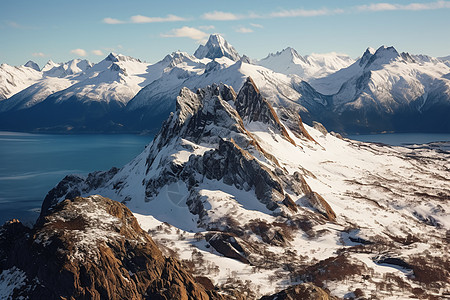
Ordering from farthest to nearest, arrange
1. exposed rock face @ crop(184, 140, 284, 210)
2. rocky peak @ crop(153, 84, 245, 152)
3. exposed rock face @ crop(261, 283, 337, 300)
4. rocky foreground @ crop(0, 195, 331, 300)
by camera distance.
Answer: rocky peak @ crop(153, 84, 245, 152)
exposed rock face @ crop(184, 140, 284, 210)
exposed rock face @ crop(261, 283, 337, 300)
rocky foreground @ crop(0, 195, 331, 300)

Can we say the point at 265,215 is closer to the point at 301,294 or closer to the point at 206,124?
the point at 206,124

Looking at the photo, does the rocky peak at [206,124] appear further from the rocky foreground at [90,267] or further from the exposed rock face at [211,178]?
the rocky foreground at [90,267]

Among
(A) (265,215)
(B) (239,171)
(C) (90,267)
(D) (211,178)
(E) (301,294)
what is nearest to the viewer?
(C) (90,267)

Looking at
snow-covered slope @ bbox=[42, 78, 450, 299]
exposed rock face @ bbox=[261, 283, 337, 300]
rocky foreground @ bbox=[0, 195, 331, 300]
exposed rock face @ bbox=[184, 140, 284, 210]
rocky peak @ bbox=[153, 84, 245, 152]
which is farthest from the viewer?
rocky peak @ bbox=[153, 84, 245, 152]

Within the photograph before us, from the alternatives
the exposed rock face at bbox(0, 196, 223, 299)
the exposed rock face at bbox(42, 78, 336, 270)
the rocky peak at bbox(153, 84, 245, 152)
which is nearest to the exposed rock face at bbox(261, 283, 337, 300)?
the exposed rock face at bbox(0, 196, 223, 299)

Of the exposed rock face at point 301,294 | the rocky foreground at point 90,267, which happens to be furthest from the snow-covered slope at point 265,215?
the rocky foreground at point 90,267

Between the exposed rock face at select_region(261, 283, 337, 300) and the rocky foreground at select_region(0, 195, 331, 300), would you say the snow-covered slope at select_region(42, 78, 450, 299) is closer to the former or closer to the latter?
the exposed rock face at select_region(261, 283, 337, 300)

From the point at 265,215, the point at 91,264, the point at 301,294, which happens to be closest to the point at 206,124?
the point at 265,215
